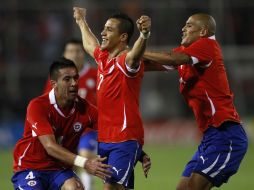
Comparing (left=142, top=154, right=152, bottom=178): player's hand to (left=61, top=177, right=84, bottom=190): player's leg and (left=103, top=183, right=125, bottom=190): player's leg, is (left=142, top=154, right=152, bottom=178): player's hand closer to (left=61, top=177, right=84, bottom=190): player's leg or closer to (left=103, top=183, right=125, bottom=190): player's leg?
(left=103, top=183, right=125, bottom=190): player's leg

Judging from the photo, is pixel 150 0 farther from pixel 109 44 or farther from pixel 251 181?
pixel 109 44

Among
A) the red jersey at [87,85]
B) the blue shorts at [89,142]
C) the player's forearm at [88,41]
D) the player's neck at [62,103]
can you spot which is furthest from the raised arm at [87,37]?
the blue shorts at [89,142]

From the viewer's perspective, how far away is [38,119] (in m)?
8.10

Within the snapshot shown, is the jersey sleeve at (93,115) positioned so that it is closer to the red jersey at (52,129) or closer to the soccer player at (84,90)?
the red jersey at (52,129)

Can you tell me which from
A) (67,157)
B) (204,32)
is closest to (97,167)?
(67,157)

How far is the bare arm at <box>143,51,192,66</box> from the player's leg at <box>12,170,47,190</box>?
1.79 meters

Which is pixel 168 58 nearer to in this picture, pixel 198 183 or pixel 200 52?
pixel 200 52

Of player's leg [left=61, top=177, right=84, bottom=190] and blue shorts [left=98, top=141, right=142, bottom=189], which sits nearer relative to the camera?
blue shorts [left=98, top=141, right=142, bottom=189]

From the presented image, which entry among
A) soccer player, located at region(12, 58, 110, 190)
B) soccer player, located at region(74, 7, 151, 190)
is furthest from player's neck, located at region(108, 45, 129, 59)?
soccer player, located at region(12, 58, 110, 190)

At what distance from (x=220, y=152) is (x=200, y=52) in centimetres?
116

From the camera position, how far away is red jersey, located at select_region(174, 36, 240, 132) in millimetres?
8477

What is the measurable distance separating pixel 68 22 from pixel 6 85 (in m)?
2.43

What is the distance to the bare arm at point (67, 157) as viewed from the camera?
743 centimetres

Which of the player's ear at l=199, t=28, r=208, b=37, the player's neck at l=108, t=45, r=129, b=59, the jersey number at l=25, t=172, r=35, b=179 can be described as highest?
the player's ear at l=199, t=28, r=208, b=37
